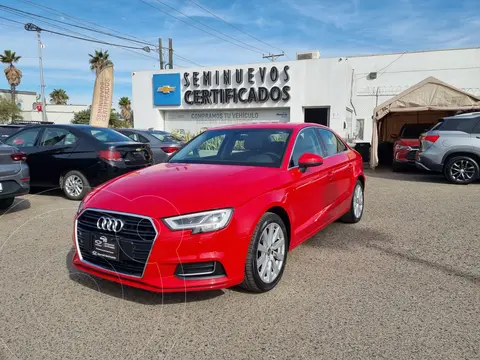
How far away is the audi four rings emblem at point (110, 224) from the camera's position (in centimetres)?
296

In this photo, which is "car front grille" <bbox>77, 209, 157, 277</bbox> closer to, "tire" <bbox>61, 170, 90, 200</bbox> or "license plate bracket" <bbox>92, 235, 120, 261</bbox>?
"license plate bracket" <bbox>92, 235, 120, 261</bbox>

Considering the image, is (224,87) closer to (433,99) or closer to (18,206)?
(433,99)

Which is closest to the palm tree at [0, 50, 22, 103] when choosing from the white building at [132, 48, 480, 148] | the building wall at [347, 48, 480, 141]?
the white building at [132, 48, 480, 148]

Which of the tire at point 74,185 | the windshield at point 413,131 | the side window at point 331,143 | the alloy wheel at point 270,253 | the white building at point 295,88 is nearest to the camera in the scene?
the alloy wheel at point 270,253

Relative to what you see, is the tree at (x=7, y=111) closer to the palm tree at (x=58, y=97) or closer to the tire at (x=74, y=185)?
the palm tree at (x=58, y=97)

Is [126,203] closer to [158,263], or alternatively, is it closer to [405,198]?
[158,263]

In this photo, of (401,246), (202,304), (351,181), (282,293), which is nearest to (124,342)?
(202,304)

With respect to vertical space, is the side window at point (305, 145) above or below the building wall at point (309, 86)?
below

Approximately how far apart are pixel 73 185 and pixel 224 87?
1691 cm

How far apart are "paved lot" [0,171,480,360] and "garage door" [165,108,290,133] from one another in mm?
18453

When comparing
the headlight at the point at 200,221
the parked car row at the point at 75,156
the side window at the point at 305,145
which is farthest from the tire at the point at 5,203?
the side window at the point at 305,145

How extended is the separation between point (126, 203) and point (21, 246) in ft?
8.26

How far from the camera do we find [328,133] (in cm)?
537

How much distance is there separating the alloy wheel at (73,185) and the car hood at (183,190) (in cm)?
410
